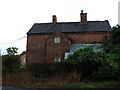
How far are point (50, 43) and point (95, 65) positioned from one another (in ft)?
58.4

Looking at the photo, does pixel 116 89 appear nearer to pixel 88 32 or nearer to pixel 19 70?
pixel 19 70

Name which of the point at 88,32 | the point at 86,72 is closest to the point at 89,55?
the point at 86,72

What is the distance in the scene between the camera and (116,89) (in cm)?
1388

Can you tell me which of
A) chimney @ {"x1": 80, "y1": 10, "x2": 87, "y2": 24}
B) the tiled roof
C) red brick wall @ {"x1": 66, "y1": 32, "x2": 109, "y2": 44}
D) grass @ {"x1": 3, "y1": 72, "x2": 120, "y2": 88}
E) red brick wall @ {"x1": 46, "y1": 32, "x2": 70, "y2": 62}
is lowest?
grass @ {"x1": 3, "y1": 72, "x2": 120, "y2": 88}

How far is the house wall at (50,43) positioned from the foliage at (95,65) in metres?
15.4

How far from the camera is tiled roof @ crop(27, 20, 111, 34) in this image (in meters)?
37.9

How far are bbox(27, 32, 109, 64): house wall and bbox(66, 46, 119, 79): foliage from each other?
1536cm

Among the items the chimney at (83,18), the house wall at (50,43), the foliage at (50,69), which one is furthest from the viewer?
the chimney at (83,18)

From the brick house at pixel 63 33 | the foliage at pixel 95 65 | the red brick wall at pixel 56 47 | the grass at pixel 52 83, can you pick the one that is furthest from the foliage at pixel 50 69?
the brick house at pixel 63 33

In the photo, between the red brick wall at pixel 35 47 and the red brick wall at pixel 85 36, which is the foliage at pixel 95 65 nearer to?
the red brick wall at pixel 85 36

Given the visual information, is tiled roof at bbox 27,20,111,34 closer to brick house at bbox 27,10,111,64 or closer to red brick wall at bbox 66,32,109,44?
brick house at bbox 27,10,111,64

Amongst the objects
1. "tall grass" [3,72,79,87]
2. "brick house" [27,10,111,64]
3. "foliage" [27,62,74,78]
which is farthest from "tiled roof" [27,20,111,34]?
"tall grass" [3,72,79,87]

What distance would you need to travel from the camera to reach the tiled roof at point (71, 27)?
3788cm

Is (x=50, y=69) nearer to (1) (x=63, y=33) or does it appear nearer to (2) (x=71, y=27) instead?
(1) (x=63, y=33)
